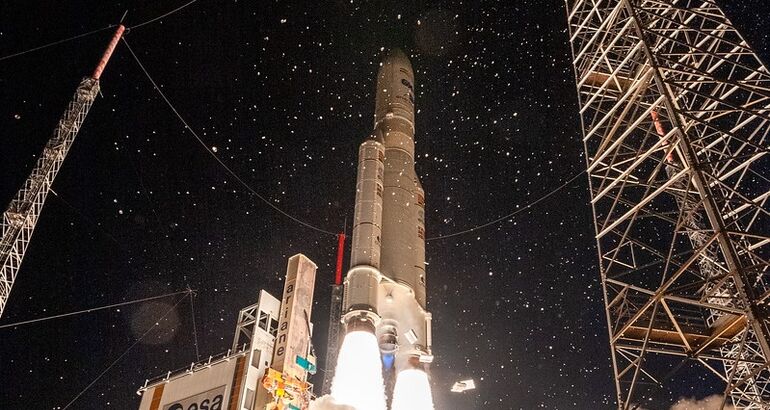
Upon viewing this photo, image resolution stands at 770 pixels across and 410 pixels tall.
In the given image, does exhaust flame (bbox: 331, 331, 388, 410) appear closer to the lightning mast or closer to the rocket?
the rocket

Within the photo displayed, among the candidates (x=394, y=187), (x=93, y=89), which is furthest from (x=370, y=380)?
(x=93, y=89)

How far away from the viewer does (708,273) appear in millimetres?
20516

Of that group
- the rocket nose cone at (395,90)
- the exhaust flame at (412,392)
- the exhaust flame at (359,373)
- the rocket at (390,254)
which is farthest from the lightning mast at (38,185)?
the exhaust flame at (412,392)

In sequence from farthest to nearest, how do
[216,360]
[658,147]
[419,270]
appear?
[216,360]
[419,270]
[658,147]

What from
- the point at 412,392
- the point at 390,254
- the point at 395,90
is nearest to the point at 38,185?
the point at 395,90

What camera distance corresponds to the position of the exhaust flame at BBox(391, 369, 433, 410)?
1573 cm

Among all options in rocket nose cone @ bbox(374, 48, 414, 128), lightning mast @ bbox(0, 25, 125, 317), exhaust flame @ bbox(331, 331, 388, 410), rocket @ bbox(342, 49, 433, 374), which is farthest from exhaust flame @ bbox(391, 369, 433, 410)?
lightning mast @ bbox(0, 25, 125, 317)

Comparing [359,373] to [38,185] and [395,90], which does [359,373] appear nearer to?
[395,90]

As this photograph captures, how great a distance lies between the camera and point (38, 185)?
2905 centimetres

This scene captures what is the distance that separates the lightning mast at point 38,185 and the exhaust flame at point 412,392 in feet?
63.9

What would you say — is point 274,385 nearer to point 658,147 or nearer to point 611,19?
point 658,147

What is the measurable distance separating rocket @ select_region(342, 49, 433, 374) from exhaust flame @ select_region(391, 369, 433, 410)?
0.84ft

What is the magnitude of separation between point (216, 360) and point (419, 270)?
37.0ft

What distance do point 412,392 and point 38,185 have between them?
21920 millimetres
